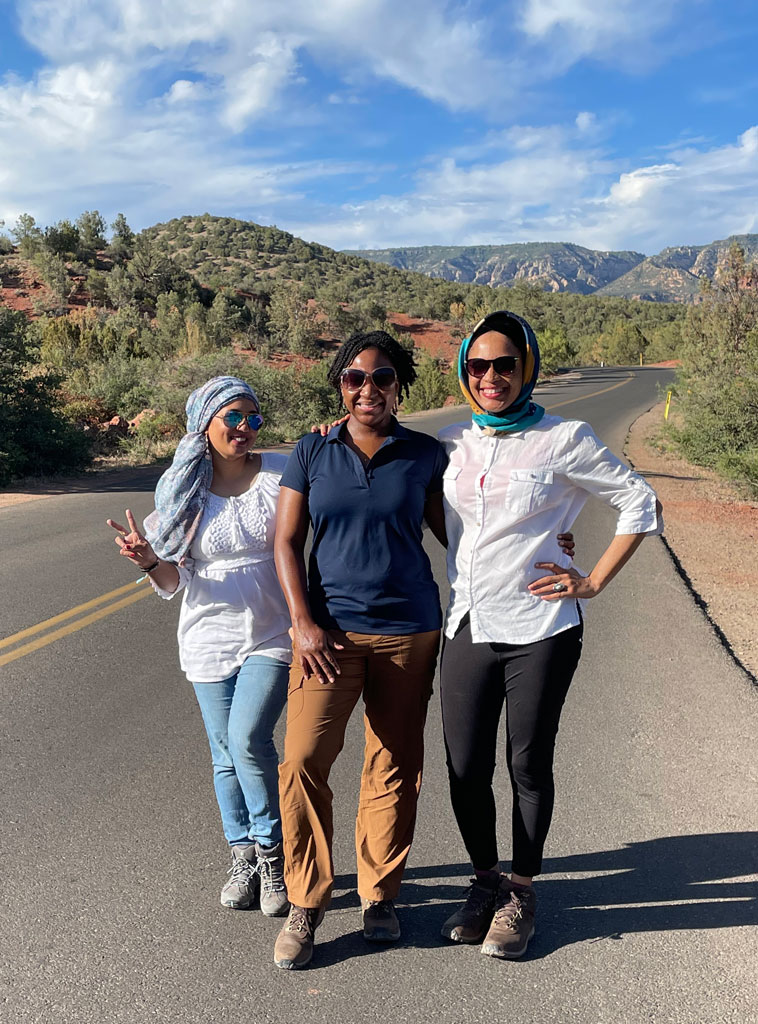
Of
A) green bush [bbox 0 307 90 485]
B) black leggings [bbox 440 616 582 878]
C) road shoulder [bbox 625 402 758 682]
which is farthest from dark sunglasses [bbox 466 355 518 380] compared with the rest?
green bush [bbox 0 307 90 485]

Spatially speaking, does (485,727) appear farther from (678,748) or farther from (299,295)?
(299,295)

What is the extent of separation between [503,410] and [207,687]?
146cm

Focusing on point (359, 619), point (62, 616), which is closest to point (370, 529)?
point (359, 619)

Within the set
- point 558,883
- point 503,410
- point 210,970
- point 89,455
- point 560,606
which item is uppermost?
point 503,410

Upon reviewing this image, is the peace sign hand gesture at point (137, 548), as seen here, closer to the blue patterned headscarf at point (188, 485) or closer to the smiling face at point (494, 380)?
the blue patterned headscarf at point (188, 485)

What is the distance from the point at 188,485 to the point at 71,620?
434 cm

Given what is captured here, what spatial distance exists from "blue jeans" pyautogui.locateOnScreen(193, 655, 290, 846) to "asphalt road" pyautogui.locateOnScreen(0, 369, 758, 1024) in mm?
307

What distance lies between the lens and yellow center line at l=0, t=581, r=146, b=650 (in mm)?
6629

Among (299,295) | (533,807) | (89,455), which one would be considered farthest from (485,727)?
(299,295)

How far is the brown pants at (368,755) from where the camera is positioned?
3016mm

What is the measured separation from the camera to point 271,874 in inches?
129

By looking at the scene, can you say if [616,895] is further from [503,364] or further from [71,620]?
[71,620]

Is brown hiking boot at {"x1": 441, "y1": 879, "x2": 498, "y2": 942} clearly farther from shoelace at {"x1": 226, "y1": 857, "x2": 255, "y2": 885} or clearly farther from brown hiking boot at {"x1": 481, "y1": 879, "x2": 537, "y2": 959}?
shoelace at {"x1": 226, "y1": 857, "x2": 255, "y2": 885}

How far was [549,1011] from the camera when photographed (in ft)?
8.93
